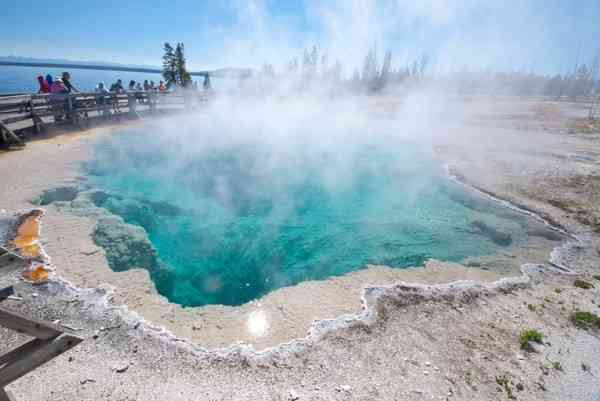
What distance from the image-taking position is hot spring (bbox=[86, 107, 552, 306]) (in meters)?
5.51

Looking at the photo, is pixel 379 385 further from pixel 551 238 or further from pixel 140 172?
pixel 140 172

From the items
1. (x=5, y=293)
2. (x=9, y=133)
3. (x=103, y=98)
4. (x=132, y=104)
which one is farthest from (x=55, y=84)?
(x=5, y=293)

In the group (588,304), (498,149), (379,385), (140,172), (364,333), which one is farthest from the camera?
(498,149)

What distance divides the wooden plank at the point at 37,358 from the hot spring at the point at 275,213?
8.94ft

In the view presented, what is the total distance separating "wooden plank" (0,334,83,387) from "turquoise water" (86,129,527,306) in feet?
8.91

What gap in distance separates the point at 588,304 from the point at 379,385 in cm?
380

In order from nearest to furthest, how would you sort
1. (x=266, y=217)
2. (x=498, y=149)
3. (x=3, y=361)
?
(x=3, y=361) → (x=266, y=217) → (x=498, y=149)

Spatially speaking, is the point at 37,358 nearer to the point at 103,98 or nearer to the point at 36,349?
the point at 36,349

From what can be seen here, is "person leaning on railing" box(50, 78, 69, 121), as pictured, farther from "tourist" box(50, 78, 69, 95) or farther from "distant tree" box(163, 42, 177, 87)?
"distant tree" box(163, 42, 177, 87)

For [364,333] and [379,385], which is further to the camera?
[364,333]

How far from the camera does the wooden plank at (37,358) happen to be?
1.84 meters

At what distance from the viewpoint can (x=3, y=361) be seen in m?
1.85

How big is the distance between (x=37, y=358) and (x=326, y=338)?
2.65m

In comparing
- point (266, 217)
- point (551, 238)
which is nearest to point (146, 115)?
point (266, 217)
